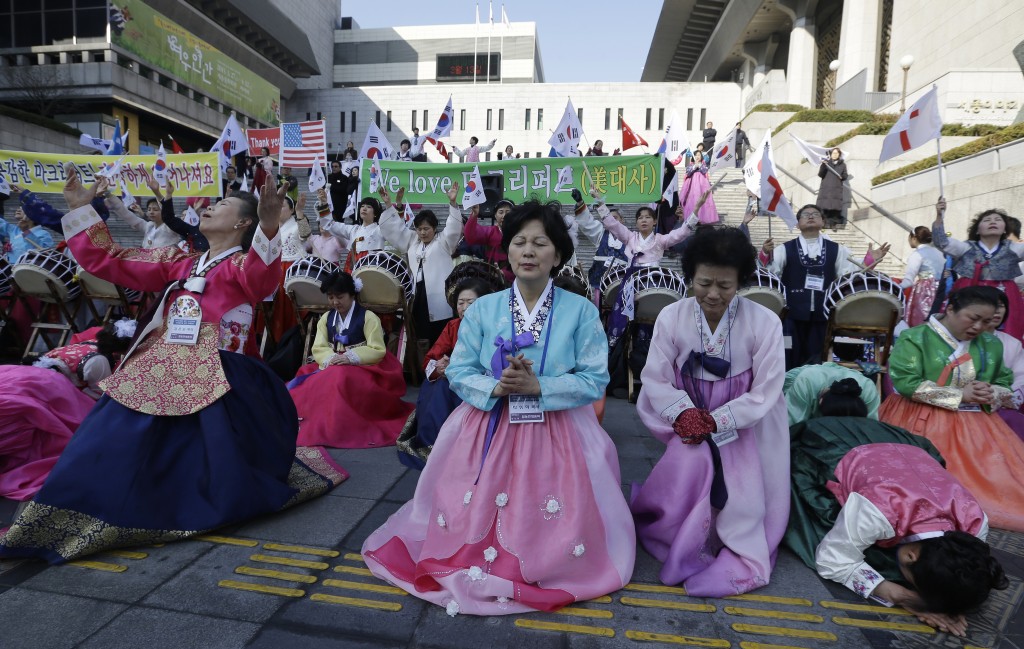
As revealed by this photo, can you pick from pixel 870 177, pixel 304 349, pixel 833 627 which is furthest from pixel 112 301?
pixel 870 177

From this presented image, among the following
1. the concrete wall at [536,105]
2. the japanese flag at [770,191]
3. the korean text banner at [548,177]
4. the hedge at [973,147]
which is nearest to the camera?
the japanese flag at [770,191]

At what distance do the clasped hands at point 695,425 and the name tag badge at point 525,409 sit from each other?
67 cm

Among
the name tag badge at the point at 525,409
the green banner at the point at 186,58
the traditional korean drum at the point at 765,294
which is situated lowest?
the name tag badge at the point at 525,409

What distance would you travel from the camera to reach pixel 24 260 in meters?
6.38

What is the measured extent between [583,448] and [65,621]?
6.62ft

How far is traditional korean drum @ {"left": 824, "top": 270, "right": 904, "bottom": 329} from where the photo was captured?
519 centimetres

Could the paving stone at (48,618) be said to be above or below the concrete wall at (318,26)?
below

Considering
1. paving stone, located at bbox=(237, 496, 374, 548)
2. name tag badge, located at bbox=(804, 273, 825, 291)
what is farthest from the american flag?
paving stone, located at bbox=(237, 496, 374, 548)

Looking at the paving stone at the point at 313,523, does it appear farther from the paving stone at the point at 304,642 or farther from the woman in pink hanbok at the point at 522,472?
the paving stone at the point at 304,642

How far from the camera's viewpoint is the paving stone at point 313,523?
9.36 feet

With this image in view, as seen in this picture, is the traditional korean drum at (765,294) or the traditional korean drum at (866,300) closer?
the traditional korean drum at (866,300)

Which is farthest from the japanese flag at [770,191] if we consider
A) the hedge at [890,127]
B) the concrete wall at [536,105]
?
the concrete wall at [536,105]

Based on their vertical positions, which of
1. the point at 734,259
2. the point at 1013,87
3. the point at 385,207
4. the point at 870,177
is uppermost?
the point at 1013,87

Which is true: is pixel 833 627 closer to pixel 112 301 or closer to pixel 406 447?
pixel 406 447
